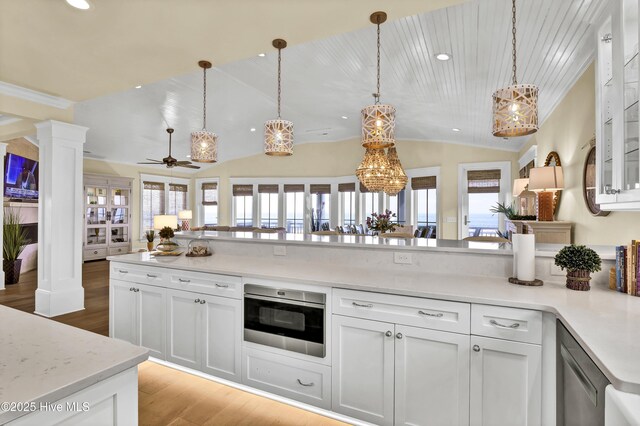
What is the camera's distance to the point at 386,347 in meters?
1.81

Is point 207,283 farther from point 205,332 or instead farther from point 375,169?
point 375,169

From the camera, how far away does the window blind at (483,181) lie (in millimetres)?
7051

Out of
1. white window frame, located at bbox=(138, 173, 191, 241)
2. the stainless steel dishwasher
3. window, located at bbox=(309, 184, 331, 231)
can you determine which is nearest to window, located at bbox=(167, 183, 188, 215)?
white window frame, located at bbox=(138, 173, 191, 241)

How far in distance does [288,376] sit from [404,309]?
0.90 meters

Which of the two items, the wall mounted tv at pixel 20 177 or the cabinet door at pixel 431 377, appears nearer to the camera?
the cabinet door at pixel 431 377

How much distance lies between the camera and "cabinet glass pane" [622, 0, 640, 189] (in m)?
1.59

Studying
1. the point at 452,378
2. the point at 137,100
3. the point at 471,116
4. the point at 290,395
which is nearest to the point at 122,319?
the point at 290,395

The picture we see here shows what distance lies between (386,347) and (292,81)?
4248 mm

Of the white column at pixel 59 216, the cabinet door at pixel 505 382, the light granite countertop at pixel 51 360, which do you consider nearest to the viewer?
the light granite countertop at pixel 51 360

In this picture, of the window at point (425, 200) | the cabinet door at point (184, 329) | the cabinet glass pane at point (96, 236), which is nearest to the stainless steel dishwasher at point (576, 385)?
the cabinet door at point (184, 329)

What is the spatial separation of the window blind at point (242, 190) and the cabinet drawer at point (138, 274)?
7.31m

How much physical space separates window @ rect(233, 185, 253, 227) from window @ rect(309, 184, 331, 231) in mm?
1990

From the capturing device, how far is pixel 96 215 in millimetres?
8375

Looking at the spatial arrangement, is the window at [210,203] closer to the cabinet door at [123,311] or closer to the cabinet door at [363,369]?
the cabinet door at [123,311]
